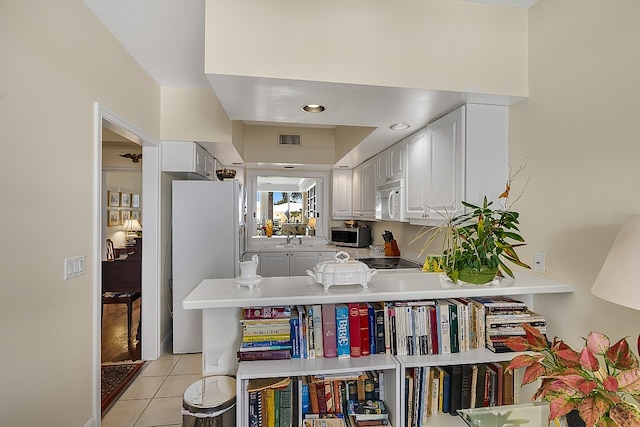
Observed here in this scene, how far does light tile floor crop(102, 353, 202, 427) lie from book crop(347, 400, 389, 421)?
4.20 feet

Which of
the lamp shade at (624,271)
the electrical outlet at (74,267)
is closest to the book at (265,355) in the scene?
the electrical outlet at (74,267)

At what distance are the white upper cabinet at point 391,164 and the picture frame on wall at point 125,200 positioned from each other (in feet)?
14.9

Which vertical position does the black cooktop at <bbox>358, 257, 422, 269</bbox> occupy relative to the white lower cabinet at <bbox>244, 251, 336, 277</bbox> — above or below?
above

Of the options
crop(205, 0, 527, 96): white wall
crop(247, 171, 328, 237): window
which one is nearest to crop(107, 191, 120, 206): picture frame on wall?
crop(247, 171, 328, 237): window

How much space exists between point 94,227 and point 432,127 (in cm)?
244

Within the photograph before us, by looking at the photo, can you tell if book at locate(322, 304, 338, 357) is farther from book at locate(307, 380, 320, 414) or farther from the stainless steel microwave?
the stainless steel microwave

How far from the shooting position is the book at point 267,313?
1.55m

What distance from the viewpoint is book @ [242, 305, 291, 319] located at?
1549 millimetres

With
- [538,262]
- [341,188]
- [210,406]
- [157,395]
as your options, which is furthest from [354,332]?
[341,188]

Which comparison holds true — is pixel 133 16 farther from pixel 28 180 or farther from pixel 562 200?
pixel 562 200

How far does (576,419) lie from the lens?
1.05 metres

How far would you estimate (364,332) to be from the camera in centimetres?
161

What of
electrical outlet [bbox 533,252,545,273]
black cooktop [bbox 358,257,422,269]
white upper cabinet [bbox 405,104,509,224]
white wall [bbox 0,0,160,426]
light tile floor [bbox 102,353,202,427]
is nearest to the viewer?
white wall [bbox 0,0,160,426]

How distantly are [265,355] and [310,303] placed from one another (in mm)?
359
